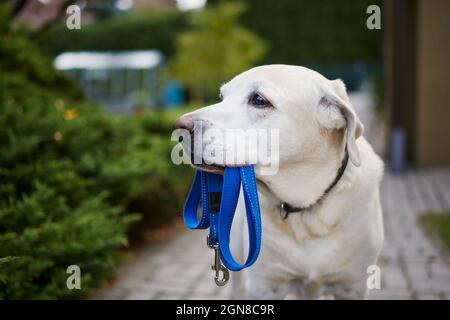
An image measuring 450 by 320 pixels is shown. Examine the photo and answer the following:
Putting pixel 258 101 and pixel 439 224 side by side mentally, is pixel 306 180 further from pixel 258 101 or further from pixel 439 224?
pixel 439 224

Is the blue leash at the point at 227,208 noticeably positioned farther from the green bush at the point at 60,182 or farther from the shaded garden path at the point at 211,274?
the shaded garden path at the point at 211,274

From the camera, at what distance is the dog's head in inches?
86.9

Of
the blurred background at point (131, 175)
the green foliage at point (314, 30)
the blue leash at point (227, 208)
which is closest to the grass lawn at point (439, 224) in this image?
the blurred background at point (131, 175)

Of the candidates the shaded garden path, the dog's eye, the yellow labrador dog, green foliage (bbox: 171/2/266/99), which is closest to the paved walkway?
the shaded garden path

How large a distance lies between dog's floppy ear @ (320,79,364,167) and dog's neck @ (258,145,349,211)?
118mm

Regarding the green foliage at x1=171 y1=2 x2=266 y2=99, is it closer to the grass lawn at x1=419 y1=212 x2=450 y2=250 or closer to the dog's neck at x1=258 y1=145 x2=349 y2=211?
the grass lawn at x1=419 y1=212 x2=450 y2=250

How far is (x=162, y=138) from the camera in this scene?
6.26 meters

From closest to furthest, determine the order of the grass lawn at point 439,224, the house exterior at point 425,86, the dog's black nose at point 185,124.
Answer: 1. the dog's black nose at point 185,124
2. the grass lawn at point 439,224
3. the house exterior at point 425,86

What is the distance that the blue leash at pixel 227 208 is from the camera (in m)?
2.18

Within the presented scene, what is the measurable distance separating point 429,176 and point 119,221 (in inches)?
199

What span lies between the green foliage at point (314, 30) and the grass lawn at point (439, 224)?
1284 cm

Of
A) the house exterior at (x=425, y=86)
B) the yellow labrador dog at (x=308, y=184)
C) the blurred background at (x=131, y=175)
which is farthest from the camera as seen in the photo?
the house exterior at (x=425, y=86)

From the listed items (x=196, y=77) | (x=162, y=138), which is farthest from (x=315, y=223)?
(x=196, y=77)

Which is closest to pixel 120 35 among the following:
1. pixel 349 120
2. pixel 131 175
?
pixel 131 175
